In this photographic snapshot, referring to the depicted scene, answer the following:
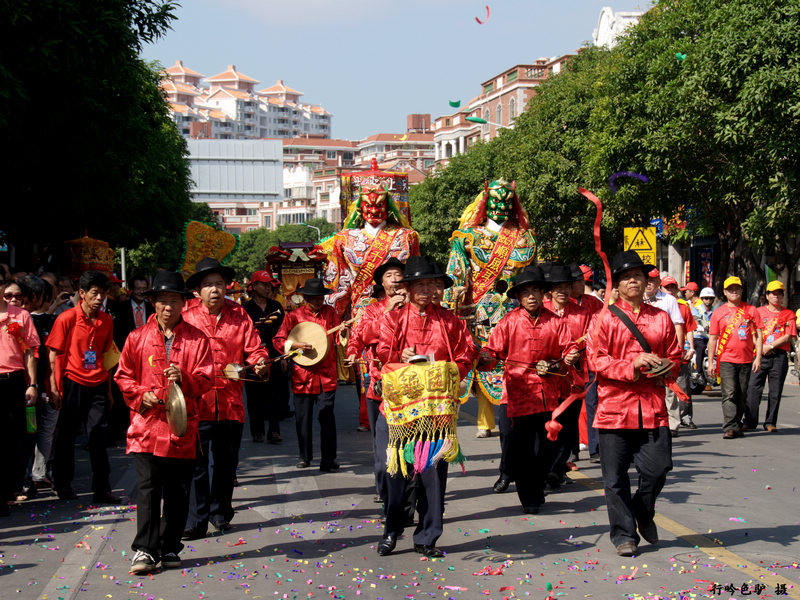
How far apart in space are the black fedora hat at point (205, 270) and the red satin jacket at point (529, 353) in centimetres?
219

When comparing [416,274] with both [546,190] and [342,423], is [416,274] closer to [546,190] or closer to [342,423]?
[342,423]

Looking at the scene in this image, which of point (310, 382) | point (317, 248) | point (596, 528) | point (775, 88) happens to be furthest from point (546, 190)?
point (596, 528)

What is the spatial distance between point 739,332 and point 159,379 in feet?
26.6

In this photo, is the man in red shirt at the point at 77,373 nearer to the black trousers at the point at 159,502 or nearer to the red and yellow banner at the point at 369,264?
the black trousers at the point at 159,502

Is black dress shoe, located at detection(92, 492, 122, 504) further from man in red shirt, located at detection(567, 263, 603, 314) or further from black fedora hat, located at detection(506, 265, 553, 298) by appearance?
man in red shirt, located at detection(567, 263, 603, 314)

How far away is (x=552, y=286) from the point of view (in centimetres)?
898

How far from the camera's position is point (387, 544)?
6.80 meters

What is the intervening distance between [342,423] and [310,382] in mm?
3810

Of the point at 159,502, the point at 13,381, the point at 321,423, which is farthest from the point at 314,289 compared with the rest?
the point at 159,502

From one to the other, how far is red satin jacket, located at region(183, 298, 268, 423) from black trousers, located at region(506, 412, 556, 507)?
216 cm

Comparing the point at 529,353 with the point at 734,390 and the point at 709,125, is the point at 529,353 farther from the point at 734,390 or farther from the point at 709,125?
the point at 709,125

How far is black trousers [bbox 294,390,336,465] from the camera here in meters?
10.0

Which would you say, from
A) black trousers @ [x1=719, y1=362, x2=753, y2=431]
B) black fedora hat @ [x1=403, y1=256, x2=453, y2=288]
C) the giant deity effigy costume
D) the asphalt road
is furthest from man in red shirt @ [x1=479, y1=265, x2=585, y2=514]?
black trousers @ [x1=719, y1=362, x2=753, y2=431]

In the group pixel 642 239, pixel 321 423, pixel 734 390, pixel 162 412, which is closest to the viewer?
pixel 162 412
